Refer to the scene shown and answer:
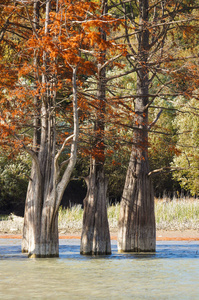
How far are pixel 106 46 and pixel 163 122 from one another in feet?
76.2

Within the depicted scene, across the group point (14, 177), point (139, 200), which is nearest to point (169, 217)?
point (139, 200)

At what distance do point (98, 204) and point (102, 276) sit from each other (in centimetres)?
348

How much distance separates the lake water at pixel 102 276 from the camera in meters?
10.3

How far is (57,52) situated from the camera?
14.2 meters

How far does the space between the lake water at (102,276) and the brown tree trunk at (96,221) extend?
0.34 m

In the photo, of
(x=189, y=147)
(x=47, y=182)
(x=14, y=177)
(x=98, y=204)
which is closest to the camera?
(x=47, y=182)

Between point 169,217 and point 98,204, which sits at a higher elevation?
point 98,204

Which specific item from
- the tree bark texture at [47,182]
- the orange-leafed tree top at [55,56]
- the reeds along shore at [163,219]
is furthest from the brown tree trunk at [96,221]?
the reeds along shore at [163,219]

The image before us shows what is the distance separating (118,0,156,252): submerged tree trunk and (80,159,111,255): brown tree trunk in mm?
660

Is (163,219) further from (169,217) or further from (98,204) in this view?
(98,204)

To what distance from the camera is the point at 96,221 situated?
15.4 meters

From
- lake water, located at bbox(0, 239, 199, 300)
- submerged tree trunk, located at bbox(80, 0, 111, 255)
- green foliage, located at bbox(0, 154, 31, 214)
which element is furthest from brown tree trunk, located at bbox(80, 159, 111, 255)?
green foliage, located at bbox(0, 154, 31, 214)

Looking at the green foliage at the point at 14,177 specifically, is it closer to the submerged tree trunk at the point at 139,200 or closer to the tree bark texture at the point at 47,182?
the submerged tree trunk at the point at 139,200

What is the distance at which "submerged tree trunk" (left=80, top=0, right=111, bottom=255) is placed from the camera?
15391 millimetres
